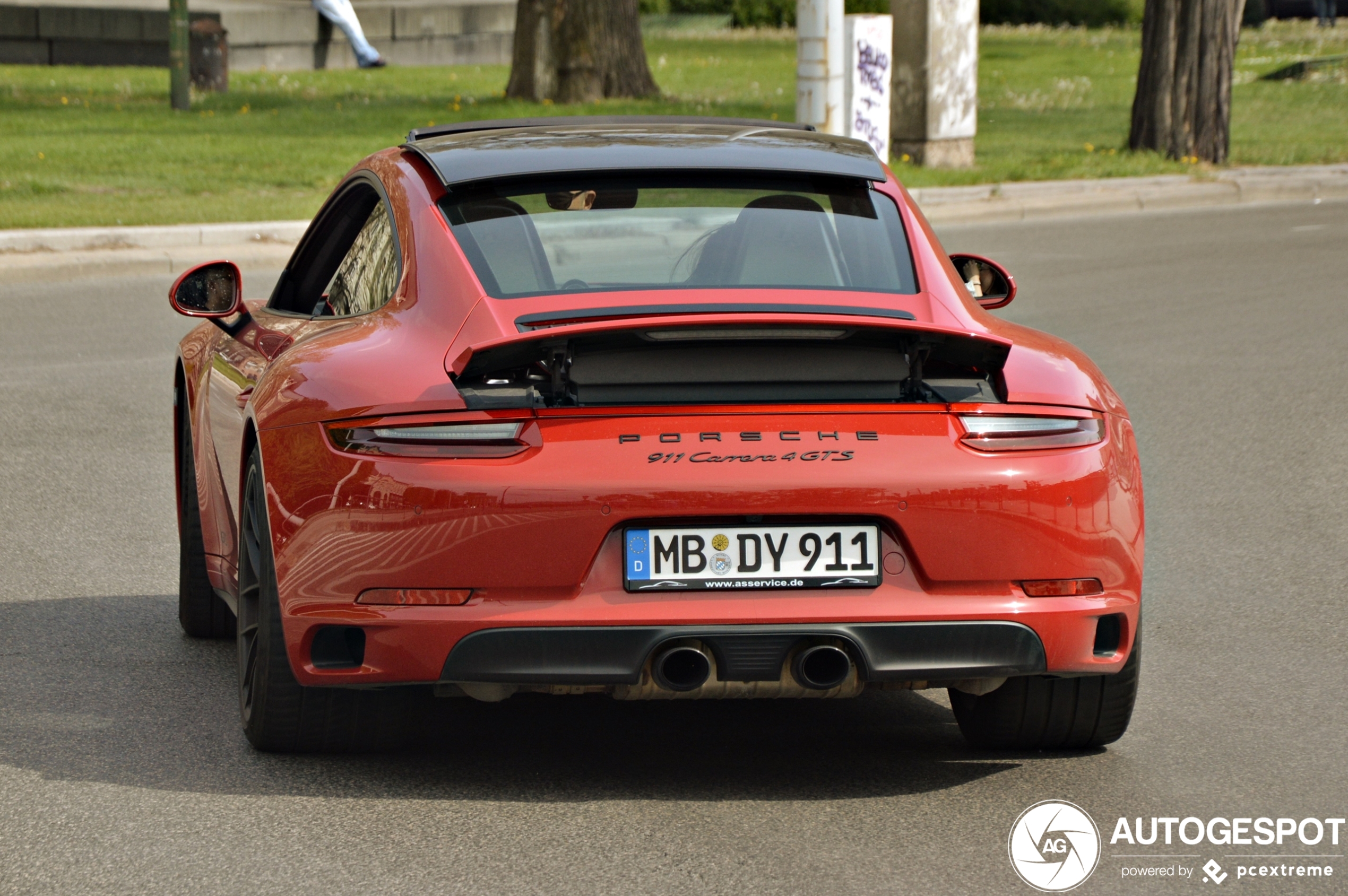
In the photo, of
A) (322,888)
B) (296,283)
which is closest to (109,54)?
(296,283)

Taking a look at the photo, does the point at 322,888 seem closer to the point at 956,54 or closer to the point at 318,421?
the point at 318,421

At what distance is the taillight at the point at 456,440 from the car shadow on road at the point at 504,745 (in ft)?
A: 2.68

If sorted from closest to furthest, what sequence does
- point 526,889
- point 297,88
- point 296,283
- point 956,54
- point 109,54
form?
point 526,889
point 296,283
point 956,54
point 297,88
point 109,54

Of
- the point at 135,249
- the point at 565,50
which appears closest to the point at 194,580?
the point at 135,249

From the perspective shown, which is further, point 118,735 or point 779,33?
point 779,33

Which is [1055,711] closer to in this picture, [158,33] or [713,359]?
[713,359]

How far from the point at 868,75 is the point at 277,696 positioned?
16873 millimetres

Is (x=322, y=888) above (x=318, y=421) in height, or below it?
below

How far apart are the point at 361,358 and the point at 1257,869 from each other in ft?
7.00

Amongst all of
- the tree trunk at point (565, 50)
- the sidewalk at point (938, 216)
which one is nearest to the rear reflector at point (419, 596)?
the sidewalk at point (938, 216)

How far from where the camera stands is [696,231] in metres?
4.97

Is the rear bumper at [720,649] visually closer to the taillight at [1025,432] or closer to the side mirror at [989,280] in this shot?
the taillight at [1025,432]

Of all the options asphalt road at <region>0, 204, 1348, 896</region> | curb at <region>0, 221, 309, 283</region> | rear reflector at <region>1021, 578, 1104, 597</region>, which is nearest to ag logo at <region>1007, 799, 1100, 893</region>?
asphalt road at <region>0, 204, 1348, 896</region>

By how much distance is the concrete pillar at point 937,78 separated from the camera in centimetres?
2245
